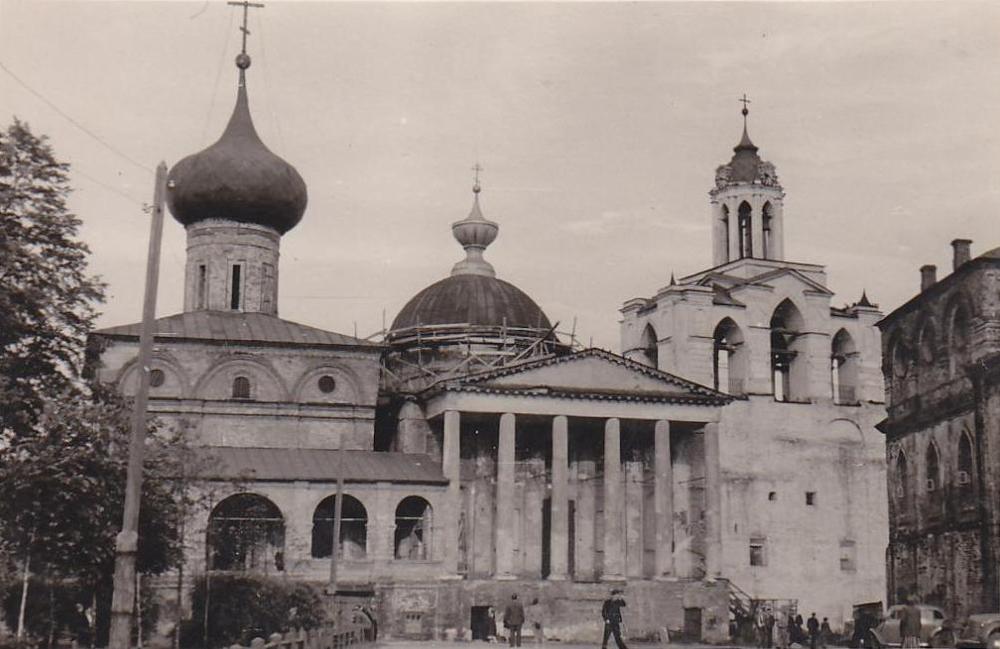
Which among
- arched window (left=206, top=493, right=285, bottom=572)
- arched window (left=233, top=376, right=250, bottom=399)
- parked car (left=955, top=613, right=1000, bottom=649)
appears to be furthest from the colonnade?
parked car (left=955, top=613, right=1000, bottom=649)

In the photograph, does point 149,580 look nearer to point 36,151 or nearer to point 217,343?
point 217,343

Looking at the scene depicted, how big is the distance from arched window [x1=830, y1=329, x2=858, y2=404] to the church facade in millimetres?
51

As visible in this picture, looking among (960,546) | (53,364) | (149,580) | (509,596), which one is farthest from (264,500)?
(960,546)

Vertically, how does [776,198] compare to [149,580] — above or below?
above

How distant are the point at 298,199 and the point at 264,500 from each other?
1126 centimetres

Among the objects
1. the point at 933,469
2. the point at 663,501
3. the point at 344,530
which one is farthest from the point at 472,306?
the point at 933,469

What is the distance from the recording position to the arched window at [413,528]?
47.2 m

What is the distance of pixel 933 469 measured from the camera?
126 ft

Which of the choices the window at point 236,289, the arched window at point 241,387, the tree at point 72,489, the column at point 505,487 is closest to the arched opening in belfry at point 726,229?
the column at point 505,487

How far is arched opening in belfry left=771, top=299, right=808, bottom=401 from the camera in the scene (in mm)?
57656

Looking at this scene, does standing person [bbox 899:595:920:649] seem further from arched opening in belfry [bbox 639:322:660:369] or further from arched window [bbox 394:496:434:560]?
arched opening in belfry [bbox 639:322:660:369]

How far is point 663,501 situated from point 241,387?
48.6ft

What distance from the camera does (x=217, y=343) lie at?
4825cm

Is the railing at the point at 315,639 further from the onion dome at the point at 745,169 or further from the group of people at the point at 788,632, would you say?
the onion dome at the point at 745,169
